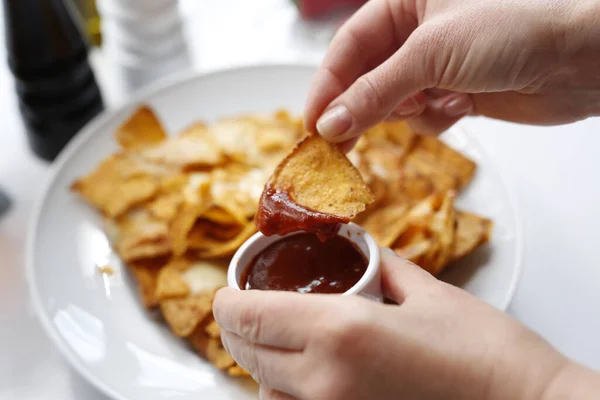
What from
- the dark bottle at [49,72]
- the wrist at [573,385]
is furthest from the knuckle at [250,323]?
the dark bottle at [49,72]

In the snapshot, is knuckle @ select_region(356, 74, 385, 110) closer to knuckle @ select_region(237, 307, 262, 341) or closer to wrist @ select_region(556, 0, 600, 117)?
wrist @ select_region(556, 0, 600, 117)

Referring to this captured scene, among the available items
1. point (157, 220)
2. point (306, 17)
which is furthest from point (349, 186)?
point (306, 17)

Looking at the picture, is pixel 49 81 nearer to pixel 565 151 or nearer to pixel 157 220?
pixel 157 220

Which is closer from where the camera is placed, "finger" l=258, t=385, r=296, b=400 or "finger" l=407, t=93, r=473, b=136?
"finger" l=258, t=385, r=296, b=400

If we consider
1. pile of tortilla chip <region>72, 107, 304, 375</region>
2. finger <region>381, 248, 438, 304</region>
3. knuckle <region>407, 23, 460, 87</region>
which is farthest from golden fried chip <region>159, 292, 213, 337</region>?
knuckle <region>407, 23, 460, 87</region>

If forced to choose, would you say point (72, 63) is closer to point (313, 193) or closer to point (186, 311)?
point (186, 311)

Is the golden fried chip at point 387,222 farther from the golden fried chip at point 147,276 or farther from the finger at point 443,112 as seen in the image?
the golden fried chip at point 147,276

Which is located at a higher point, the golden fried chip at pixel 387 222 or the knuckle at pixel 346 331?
the knuckle at pixel 346 331
